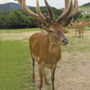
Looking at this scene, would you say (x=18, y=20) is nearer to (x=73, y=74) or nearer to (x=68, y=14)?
(x=73, y=74)

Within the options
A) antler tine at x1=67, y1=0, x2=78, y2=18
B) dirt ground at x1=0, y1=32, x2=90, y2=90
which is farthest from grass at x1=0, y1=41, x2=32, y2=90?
antler tine at x1=67, y1=0, x2=78, y2=18

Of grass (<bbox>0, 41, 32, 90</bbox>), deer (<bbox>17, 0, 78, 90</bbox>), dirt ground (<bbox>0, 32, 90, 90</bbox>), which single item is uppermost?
deer (<bbox>17, 0, 78, 90</bbox>)

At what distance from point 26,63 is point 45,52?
4.04 metres

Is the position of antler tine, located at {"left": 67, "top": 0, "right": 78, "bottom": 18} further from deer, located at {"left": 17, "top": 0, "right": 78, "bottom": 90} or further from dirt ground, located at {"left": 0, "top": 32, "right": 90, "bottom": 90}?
dirt ground, located at {"left": 0, "top": 32, "right": 90, "bottom": 90}

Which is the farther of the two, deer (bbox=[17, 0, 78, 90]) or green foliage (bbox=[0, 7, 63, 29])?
green foliage (bbox=[0, 7, 63, 29])

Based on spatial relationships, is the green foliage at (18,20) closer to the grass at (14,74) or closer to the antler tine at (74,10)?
the grass at (14,74)

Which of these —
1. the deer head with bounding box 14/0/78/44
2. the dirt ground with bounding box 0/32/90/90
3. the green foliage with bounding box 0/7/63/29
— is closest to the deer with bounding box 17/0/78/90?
the deer head with bounding box 14/0/78/44

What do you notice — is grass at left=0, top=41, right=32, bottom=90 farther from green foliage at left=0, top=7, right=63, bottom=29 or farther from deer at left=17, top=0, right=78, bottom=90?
green foliage at left=0, top=7, right=63, bottom=29

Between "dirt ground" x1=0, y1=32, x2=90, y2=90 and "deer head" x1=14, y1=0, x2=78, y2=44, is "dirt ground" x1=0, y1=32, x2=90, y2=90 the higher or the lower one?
the lower one

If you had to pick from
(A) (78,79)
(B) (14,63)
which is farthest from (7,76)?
(A) (78,79)

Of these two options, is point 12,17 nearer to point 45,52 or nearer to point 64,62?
point 64,62

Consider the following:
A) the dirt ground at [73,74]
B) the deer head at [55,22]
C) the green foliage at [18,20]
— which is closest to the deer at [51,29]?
the deer head at [55,22]

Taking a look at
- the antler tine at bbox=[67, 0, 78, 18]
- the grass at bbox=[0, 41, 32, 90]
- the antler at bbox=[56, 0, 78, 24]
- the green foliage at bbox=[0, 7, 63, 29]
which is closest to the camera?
the antler at bbox=[56, 0, 78, 24]

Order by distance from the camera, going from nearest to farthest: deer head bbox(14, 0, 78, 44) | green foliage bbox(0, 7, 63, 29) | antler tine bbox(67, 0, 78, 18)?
deer head bbox(14, 0, 78, 44), antler tine bbox(67, 0, 78, 18), green foliage bbox(0, 7, 63, 29)
